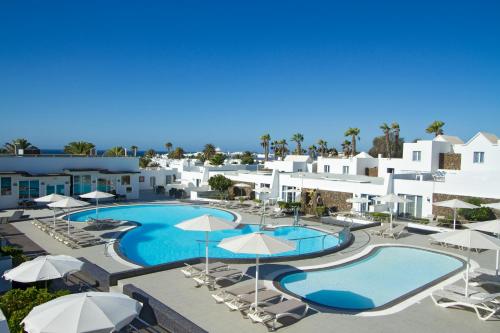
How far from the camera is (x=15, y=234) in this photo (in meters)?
18.7

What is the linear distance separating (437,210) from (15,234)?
23.6 m

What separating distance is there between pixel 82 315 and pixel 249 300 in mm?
4412

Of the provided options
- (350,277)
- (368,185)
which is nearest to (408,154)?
(368,185)

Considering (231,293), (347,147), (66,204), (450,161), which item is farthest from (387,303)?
(347,147)

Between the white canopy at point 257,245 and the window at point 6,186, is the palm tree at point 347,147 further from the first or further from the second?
the white canopy at point 257,245

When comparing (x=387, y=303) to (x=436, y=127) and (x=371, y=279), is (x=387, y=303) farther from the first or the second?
(x=436, y=127)

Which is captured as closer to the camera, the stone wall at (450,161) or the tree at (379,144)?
the stone wall at (450,161)

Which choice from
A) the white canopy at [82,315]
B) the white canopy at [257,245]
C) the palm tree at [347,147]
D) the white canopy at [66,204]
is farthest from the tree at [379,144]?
the white canopy at [82,315]

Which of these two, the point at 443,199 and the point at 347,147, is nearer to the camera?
the point at 443,199

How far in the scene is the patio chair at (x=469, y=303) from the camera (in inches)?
371

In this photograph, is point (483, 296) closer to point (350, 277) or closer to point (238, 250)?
point (350, 277)

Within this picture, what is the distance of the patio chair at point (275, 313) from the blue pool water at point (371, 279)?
6.33ft

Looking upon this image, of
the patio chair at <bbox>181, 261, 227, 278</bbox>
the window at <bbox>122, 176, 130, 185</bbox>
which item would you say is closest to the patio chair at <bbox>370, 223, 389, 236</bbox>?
the patio chair at <bbox>181, 261, 227, 278</bbox>

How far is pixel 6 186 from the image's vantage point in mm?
26578
